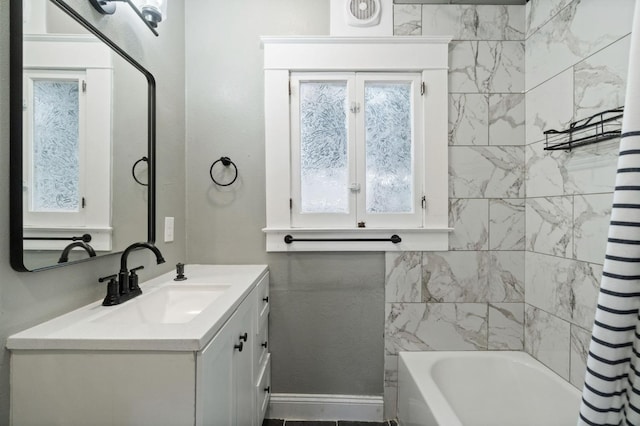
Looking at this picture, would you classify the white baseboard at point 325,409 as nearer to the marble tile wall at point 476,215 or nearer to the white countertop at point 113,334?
the marble tile wall at point 476,215

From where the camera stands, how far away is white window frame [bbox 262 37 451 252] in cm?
171

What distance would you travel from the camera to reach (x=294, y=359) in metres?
1.75

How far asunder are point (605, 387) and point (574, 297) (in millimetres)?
1037

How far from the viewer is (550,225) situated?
1553 mm

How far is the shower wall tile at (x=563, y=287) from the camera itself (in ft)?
4.30

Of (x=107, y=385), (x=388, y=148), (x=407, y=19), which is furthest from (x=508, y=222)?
(x=107, y=385)

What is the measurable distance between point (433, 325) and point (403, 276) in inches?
14.0

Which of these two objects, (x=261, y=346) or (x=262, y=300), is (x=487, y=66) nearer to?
(x=262, y=300)

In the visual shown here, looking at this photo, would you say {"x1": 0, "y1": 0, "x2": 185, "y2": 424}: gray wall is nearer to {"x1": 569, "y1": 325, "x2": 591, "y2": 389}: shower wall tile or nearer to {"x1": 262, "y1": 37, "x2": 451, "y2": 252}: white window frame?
{"x1": 262, "y1": 37, "x2": 451, "y2": 252}: white window frame

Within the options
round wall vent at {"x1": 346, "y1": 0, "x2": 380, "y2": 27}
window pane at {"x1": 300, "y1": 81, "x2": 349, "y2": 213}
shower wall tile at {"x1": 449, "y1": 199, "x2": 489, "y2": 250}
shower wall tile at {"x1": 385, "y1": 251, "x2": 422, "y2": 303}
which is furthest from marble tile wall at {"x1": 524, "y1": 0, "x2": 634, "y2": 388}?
window pane at {"x1": 300, "y1": 81, "x2": 349, "y2": 213}

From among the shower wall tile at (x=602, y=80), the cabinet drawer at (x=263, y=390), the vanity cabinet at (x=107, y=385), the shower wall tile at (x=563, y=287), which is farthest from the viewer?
the cabinet drawer at (x=263, y=390)

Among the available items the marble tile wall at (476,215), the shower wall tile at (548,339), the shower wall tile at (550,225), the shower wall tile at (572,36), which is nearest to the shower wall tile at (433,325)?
the marble tile wall at (476,215)

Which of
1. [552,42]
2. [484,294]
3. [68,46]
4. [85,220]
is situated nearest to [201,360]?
[85,220]

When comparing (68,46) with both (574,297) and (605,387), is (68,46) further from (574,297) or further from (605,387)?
(574,297)
